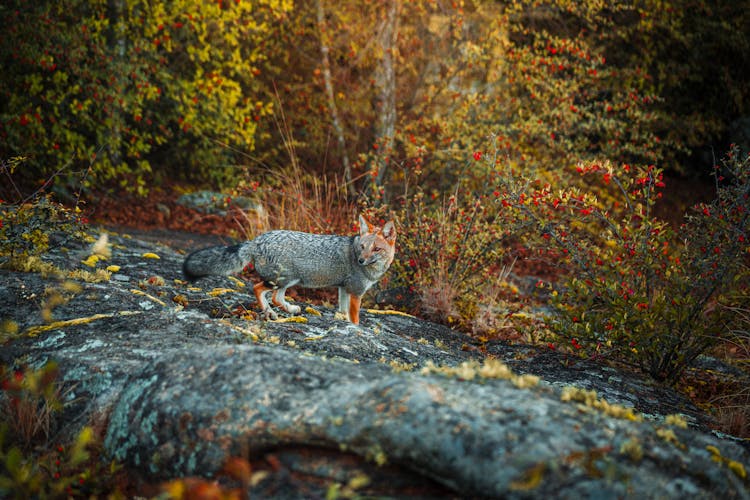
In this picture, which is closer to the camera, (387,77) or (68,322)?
(68,322)

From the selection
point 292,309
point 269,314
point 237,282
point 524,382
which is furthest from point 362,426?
point 237,282

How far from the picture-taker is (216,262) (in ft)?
18.0

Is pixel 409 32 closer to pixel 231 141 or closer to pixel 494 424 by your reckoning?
pixel 231 141

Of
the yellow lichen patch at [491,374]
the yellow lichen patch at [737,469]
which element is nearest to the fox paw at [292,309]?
the yellow lichen patch at [491,374]

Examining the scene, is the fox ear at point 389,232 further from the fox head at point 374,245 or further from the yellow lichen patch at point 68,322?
the yellow lichen patch at point 68,322

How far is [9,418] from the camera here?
350 cm

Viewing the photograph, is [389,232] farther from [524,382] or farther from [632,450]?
[632,450]

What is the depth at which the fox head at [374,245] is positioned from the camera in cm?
596

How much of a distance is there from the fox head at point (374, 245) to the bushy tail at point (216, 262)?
1.14 metres

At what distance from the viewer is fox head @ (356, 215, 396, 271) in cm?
596

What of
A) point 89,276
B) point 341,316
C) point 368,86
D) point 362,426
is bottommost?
point 341,316

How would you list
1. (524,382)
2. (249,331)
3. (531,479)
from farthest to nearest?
1. (249,331)
2. (524,382)
3. (531,479)

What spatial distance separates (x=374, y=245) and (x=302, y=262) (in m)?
0.77

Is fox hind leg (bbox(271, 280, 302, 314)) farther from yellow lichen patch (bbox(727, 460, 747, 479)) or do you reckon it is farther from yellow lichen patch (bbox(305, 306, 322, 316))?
yellow lichen patch (bbox(727, 460, 747, 479))
